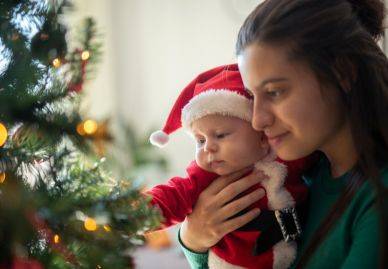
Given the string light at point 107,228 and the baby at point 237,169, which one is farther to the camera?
the baby at point 237,169

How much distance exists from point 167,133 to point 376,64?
0.44 meters

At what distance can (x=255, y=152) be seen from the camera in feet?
2.94

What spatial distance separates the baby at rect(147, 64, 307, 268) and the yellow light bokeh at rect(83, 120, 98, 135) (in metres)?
0.32

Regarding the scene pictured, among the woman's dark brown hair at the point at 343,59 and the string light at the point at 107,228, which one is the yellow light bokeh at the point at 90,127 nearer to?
the string light at the point at 107,228

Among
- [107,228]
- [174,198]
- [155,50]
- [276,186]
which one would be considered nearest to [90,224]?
[107,228]

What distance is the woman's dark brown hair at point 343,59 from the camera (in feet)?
2.40

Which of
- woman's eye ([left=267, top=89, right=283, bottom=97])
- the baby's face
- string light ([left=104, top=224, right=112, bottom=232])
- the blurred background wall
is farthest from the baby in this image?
the blurred background wall

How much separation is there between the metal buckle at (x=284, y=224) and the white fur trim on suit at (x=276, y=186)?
11mm

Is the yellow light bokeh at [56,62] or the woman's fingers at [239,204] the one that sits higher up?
the yellow light bokeh at [56,62]

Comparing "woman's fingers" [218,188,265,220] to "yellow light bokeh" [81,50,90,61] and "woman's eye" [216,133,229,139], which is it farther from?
"yellow light bokeh" [81,50,90,61]

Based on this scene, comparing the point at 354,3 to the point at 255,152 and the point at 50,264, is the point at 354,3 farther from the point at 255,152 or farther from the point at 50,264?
the point at 50,264

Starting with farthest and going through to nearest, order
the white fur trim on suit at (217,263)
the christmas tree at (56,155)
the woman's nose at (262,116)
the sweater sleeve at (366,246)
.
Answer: the white fur trim on suit at (217,263) < the woman's nose at (262,116) < the sweater sleeve at (366,246) < the christmas tree at (56,155)

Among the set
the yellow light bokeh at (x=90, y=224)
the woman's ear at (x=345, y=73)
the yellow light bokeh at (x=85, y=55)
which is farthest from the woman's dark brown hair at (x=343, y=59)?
the yellow light bokeh at (x=90, y=224)

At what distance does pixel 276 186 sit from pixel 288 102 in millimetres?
218
